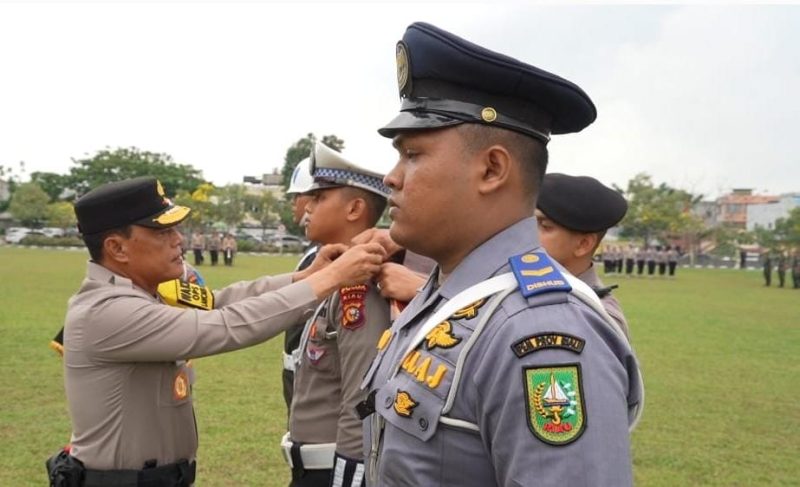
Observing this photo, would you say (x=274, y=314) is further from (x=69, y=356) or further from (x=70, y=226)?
(x=70, y=226)

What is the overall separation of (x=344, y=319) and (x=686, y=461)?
176 inches

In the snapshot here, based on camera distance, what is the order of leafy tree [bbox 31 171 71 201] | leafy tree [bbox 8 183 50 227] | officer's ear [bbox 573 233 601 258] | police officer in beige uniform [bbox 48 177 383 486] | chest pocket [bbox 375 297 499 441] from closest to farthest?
chest pocket [bbox 375 297 499 441] → police officer in beige uniform [bbox 48 177 383 486] → officer's ear [bbox 573 233 601 258] → leafy tree [bbox 8 183 50 227] → leafy tree [bbox 31 171 71 201]

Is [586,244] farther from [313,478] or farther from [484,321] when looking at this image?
[484,321]

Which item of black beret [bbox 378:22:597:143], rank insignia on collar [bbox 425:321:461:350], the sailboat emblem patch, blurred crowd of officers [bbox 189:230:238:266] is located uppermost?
black beret [bbox 378:22:597:143]

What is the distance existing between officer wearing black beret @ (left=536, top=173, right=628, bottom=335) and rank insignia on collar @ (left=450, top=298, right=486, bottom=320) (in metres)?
Result: 1.50

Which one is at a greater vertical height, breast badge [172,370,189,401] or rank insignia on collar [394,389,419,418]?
rank insignia on collar [394,389,419,418]

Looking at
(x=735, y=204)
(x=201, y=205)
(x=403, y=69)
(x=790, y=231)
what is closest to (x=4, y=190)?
(x=201, y=205)

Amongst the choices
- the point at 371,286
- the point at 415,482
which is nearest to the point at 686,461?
the point at 371,286

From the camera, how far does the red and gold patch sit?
9.62 feet

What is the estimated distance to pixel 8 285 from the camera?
1961cm

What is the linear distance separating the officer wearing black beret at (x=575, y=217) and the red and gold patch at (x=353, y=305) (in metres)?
0.77

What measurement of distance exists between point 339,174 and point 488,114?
1710mm

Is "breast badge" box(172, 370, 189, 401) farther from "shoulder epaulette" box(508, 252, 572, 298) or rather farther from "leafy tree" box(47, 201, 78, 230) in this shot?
"leafy tree" box(47, 201, 78, 230)

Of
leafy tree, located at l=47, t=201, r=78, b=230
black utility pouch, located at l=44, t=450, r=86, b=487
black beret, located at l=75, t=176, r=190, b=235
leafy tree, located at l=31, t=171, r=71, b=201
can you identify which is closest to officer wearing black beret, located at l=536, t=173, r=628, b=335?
black beret, located at l=75, t=176, r=190, b=235
